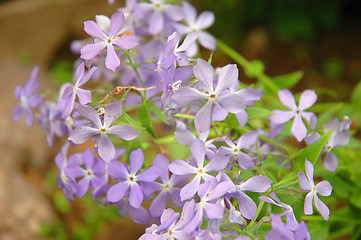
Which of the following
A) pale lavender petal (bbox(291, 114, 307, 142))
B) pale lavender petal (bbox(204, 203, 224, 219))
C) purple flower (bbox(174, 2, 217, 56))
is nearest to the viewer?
pale lavender petal (bbox(204, 203, 224, 219))

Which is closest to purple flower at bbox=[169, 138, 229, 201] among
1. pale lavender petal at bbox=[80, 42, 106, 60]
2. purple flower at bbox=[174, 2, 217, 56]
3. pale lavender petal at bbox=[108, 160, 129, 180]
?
pale lavender petal at bbox=[108, 160, 129, 180]

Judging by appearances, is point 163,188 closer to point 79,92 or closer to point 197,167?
point 197,167

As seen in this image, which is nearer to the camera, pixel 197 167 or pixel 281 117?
pixel 197 167

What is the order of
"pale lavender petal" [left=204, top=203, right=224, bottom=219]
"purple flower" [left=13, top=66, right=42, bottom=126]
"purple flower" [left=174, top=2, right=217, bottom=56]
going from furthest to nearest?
1. "purple flower" [left=174, top=2, right=217, bottom=56]
2. "purple flower" [left=13, top=66, right=42, bottom=126]
3. "pale lavender petal" [left=204, top=203, right=224, bottom=219]

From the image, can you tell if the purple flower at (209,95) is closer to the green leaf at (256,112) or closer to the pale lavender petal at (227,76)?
the pale lavender petal at (227,76)

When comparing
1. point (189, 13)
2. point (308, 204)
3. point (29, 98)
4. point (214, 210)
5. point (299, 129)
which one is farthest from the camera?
point (189, 13)

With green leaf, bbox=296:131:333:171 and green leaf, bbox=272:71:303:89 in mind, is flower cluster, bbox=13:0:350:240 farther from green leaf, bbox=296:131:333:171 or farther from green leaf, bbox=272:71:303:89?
green leaf, bbox=272:71:303:89

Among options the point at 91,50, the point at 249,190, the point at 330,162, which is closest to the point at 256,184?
the point at 249,190
